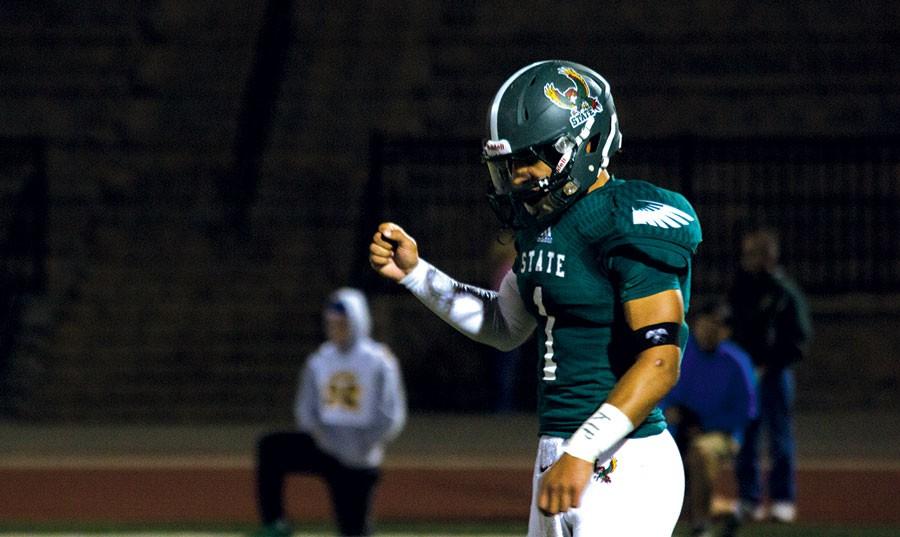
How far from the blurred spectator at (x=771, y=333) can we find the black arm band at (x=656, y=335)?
783cm

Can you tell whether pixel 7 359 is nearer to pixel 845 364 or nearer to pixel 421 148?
pixel 421 148

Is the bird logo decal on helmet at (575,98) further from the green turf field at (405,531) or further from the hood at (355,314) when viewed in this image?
the green turf field at (405,531)

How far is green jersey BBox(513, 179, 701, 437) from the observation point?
14.6 feet

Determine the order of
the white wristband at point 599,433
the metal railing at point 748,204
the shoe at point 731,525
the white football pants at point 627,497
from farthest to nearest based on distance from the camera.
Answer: the metal railing at point 748,204 < the shoe at point 731,525 < the white football pants at point 627,497 < the white wristband at point 599,433

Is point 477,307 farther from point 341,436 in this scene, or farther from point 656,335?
point 341,436

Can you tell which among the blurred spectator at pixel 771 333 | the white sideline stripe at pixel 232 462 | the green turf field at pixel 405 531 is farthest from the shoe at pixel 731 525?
the white sideline stripe at pixel 232 462

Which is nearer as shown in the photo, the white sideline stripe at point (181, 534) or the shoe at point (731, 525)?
the shoe at point (731, 525)

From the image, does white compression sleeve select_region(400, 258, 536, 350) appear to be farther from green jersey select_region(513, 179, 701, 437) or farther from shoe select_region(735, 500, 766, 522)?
shoe select_region(735, 500, 766, 522)

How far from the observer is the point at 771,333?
40.8 ft

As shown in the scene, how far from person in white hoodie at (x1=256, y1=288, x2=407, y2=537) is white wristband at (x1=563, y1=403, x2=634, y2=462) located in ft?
20.0

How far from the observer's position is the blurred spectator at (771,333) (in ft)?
39.9

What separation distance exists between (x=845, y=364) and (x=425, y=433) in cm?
459

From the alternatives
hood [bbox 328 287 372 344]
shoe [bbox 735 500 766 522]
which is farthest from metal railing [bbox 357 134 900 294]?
hood [bbox 328 287 372 344]

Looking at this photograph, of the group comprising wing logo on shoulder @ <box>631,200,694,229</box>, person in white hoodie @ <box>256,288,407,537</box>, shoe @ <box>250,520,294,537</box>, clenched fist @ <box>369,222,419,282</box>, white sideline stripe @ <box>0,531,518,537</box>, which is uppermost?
wing logo on shoulder @ <box>631,200,694,229</box>
